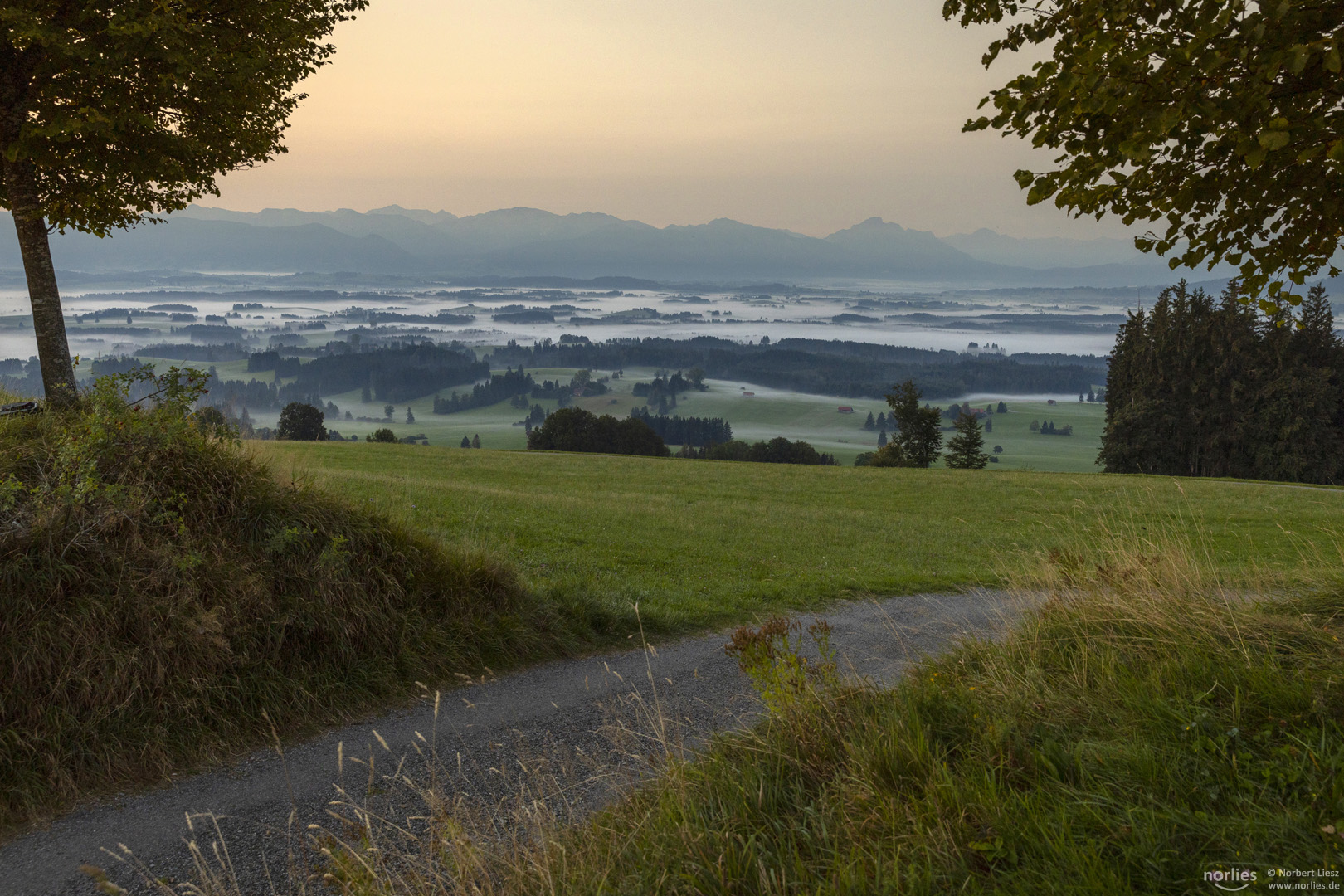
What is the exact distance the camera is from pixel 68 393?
8.08 meters

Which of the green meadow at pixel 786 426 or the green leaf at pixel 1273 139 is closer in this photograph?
the green leaf at pixel 1273 139

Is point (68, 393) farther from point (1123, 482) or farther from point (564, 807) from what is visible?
point (1123, 482)

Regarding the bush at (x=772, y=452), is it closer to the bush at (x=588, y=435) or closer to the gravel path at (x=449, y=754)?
the bush at (x=588, y=435)

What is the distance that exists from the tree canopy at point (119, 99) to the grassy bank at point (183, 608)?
2293 mm

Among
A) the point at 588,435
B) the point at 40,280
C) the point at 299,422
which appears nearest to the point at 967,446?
the point at 588,435

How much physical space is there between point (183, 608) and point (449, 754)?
8.30 ft

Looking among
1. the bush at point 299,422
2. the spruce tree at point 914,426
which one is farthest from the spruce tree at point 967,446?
the bush at point 299,422

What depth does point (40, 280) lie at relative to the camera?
8.60 meters

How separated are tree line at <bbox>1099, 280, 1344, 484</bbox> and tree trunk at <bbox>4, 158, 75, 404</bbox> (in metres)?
66.8

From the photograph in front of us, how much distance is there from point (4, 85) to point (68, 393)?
3509mm

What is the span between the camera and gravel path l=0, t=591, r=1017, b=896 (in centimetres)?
442

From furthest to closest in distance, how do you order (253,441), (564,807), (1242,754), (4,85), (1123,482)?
(1123,482)
(253,441)
(4,85)
(564,807)
(1242,754)

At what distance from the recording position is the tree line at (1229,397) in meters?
55.3

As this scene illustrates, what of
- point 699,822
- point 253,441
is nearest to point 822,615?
point 699,822
